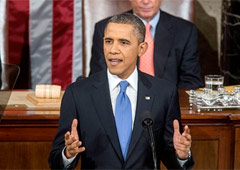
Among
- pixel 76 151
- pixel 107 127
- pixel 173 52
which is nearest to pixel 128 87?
pixel 107 127

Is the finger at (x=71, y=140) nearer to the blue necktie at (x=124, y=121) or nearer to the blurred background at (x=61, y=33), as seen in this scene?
the blue necktie at (x=124, y=121)

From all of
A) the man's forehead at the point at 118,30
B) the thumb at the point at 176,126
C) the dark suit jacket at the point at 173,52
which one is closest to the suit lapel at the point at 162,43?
the dark suit jacket at the point at 173,52

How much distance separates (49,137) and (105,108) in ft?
2.28

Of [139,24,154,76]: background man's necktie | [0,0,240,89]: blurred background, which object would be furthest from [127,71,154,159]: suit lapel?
[0,0,240,89]: blurred background

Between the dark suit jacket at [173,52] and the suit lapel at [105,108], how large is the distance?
173 cm

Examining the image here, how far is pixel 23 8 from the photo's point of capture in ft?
16.1

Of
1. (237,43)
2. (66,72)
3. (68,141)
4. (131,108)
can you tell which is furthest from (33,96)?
(237,43)

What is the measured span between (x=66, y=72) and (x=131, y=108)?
2.55 metres

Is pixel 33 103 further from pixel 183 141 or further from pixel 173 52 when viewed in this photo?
pixel 173 52

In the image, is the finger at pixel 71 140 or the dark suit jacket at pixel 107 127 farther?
the dark suit jacket at pixel 107 127

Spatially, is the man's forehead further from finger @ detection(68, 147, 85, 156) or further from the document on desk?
the document on desk

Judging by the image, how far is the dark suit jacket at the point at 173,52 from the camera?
14.4 ft

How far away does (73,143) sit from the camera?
2.24 metres

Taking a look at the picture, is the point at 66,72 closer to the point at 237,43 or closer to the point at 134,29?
the point at 237,43
